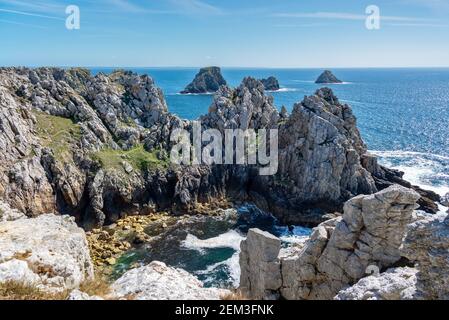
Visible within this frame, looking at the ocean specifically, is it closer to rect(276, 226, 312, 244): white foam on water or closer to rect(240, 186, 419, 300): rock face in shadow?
rect(276, 226, 312, 244): white foam on water

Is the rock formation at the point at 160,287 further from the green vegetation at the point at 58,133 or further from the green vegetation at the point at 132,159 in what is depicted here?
the green vegetation at the point at 132,159

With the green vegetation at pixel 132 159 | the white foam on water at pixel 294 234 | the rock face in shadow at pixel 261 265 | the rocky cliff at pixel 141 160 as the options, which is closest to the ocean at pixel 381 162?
the white foam on water at pixel 294 234

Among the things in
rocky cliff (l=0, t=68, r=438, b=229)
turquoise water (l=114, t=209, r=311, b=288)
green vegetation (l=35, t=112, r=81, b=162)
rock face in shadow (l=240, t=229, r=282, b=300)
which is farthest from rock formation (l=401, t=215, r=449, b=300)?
green vegetation (l=35, t=112, r=81, b=162)

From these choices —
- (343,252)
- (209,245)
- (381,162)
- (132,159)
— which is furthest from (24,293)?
(381,162)

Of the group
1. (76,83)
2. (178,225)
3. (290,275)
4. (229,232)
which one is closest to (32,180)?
(178,225)

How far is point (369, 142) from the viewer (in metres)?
116

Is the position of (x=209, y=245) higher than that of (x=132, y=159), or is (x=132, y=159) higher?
(x=132, y=159)

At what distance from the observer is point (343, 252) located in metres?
26.5

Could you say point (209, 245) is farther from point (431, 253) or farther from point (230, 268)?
point (431, 253)

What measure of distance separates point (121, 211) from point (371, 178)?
48081 millimetres

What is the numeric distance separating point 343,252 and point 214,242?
1379 inches

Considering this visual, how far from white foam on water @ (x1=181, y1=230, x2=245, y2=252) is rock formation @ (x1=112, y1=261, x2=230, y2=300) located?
3887cm

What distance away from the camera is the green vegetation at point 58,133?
2638 inches

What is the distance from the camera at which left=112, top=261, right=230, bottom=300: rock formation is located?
16.3 metres
